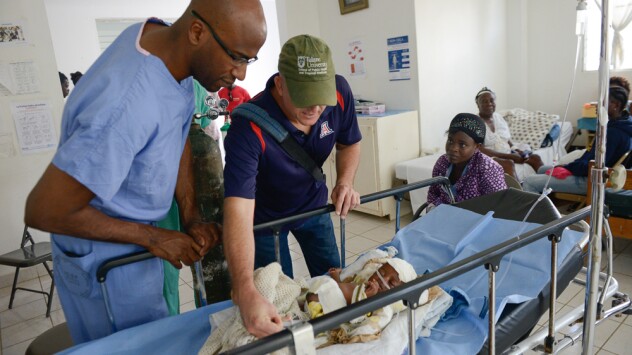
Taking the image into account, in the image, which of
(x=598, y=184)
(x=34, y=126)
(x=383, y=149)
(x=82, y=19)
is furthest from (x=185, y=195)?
(x=82, y=19)

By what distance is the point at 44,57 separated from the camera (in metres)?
3.74

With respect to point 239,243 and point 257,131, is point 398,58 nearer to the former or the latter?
point 257,131

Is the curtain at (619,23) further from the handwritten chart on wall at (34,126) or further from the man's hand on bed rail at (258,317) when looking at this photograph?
the handwritten chart on wall at (34,126)

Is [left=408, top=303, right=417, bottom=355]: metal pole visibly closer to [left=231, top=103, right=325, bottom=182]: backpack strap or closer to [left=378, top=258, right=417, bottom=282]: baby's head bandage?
[left=378, top=258, right=417, bottom=282]: baby's head bandage

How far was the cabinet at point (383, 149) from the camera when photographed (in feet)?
14.5

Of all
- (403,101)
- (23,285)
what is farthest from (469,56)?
(23,285)

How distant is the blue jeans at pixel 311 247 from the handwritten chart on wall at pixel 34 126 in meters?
2.94

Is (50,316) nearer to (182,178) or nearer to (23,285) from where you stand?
(23,285)

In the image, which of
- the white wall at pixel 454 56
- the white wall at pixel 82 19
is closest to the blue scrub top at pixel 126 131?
the white wall at pixel 454 56

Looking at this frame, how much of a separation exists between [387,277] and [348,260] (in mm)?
2246

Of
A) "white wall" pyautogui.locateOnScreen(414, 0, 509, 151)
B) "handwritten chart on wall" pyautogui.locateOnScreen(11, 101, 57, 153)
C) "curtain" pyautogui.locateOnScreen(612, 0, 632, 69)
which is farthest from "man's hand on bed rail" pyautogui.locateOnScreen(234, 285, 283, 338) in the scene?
"curtain" pyautogui.locateOnScreen(612, 0, 632, 69)

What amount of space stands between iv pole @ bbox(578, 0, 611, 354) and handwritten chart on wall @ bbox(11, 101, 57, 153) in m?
4.11

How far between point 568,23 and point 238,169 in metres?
5.44

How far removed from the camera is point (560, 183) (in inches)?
151
